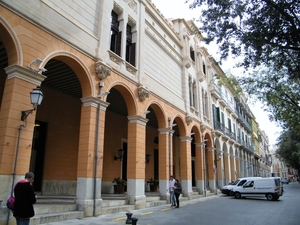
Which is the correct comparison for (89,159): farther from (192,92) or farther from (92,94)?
(192,92)

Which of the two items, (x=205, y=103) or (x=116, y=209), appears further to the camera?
(x=205, y=103)

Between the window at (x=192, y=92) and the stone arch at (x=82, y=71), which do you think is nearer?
the stone arch at (x=82, y=71)

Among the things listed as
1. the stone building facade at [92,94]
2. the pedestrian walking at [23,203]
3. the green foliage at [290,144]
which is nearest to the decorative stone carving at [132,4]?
the stone building facade at [92,94]

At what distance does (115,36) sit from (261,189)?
49.2ft

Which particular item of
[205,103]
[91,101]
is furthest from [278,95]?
[91,101]

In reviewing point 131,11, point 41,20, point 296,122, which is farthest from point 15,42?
point 296,122

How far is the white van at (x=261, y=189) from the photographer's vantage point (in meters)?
18.0

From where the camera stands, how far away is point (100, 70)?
10656 millimetres

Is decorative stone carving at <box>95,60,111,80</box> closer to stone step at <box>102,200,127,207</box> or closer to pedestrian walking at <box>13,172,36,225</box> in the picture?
stone step at <box>102,200,127,207</box>

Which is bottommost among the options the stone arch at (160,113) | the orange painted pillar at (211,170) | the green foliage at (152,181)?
the green foliage at (152,181)

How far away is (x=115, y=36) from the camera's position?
13070 mm

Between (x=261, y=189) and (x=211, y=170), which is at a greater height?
(x=211, y=170)

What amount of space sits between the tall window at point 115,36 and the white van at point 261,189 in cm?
1428

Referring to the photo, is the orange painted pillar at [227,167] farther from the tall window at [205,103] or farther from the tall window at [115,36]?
the tall window at [115,36]
